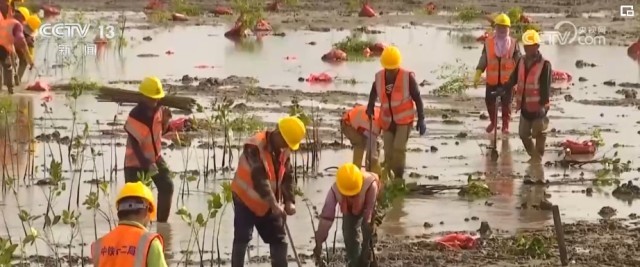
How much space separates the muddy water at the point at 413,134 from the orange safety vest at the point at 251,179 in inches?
57.8

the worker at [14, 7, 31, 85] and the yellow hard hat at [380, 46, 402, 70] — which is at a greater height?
the yellow hard hat at [380, 46, 402, 70]

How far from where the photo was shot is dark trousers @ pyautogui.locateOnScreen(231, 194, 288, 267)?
11195mm

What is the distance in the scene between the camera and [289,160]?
11.4m

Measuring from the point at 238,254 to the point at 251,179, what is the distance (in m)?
0.71

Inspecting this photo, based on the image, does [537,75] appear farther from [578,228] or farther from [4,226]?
[4,226]

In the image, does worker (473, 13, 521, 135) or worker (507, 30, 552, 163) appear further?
worker (473, 13, 521, 135)

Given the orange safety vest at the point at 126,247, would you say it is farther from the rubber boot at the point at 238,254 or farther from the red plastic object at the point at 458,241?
the red plastic object at the point at 458,241

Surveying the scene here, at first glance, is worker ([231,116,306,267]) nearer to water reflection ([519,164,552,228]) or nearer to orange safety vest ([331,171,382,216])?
orange safety vest ([331,171,382,216])

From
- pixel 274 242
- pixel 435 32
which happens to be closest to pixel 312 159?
pixel 274 242

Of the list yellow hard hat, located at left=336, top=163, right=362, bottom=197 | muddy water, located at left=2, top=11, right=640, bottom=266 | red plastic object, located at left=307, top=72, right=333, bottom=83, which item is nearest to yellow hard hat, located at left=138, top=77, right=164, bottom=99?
muddy water, located at left=2, top=11, right=640, bottom=266

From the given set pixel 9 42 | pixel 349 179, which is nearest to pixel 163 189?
pixel 349 179

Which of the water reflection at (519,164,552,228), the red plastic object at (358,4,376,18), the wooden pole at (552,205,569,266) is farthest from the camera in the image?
the red plastic object at (358,4,376,18)

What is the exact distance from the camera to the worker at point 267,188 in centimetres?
1088

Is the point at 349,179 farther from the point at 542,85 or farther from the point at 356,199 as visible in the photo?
the point at 542,85
